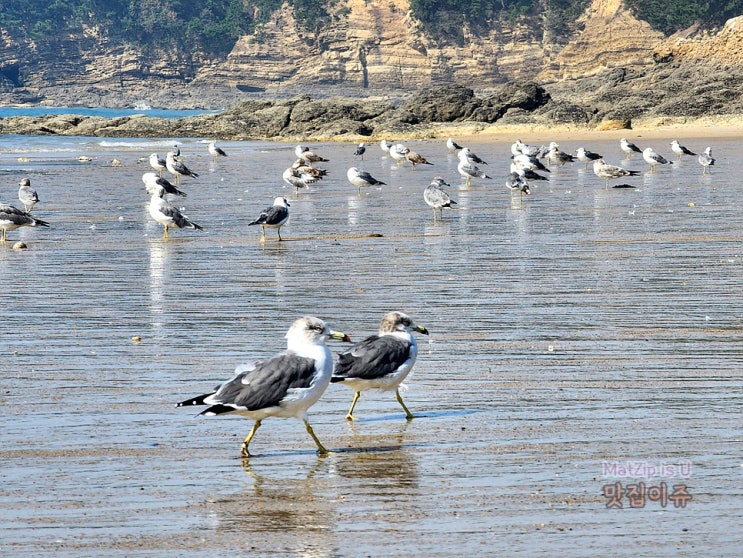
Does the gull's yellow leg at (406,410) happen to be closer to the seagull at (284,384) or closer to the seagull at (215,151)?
the seagull at (284,384)

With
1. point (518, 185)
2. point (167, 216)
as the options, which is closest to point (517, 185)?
point (518, 185)

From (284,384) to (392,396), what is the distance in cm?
201

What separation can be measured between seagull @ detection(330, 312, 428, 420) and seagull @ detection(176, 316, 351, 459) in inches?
25.4

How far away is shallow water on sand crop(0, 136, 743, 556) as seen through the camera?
19.4 ft

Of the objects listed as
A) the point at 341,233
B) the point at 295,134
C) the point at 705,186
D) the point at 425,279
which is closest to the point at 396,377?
the point at 425,279

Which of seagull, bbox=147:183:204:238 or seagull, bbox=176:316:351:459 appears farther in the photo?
seagull, bbox=147:183:204:238

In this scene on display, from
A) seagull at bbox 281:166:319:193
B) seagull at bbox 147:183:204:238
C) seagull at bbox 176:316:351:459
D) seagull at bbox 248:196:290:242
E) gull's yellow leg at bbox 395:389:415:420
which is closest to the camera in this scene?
seagull at bbox 176:316:351:459

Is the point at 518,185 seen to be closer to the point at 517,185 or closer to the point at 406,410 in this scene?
the point at 517,185

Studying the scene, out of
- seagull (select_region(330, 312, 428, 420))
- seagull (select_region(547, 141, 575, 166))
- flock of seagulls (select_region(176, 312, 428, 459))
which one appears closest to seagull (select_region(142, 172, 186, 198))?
seagull (select_region(547, 141, 575, 166))

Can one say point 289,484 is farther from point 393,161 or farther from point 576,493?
point 393,161

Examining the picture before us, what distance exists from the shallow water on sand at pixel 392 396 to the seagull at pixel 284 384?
0.33 m

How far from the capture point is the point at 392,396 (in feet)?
29.0

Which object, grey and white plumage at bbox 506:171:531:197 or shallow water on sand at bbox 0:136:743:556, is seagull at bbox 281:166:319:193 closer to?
grey and white plumage at bbox 506:171:531:197

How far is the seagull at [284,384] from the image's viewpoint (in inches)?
272
